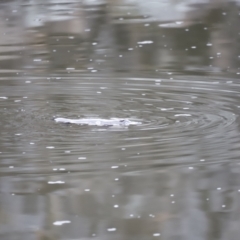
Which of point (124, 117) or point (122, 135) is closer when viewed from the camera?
point (122, 135)

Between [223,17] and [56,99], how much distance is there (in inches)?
299

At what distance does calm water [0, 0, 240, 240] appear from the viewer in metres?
5.28

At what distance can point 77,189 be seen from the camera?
230 inches

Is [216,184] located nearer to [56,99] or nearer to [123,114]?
[123,114]

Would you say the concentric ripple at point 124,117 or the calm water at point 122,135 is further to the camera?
the concentric ripple at point 124,117

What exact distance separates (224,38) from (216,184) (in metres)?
8.54

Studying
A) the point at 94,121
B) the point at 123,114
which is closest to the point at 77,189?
the point at 94,121

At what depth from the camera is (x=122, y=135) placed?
734 cm

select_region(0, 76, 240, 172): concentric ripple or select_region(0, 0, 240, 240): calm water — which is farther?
select_region(0, 76, 240, 172): concentric ripple

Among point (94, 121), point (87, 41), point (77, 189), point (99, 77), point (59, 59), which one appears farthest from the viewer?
point (87, 41)

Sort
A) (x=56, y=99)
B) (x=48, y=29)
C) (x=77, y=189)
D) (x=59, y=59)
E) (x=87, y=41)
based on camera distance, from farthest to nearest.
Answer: (x=48, y=29) → (x=87, y=41) → (x=59, y=59) → (x=56, y=99) → (x=77, y=189)

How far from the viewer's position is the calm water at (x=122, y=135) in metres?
5.28

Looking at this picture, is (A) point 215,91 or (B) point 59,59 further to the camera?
(B) point 59,59

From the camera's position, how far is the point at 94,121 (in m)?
7.82
